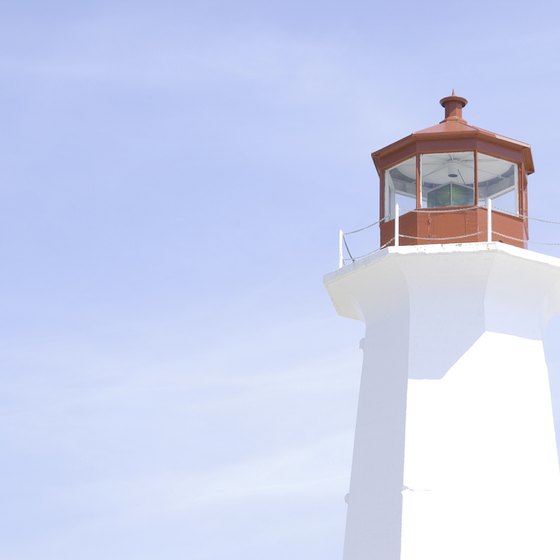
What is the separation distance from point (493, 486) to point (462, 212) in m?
2.84

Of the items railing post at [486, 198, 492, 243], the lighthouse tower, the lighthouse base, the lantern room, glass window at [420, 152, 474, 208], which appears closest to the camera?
the lighthouse base

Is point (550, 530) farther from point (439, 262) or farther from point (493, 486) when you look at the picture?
point (439, 262)

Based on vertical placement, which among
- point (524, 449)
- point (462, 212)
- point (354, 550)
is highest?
point (462, 212)

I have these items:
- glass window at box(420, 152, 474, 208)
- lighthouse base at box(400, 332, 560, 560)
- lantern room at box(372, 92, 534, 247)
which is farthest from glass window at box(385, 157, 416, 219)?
lighthouse base at box(400, 332, 560, 560)

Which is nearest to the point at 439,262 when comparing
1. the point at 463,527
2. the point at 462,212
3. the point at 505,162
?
the point at 462,212

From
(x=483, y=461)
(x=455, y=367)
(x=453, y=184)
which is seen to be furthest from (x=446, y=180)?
(x=483, y=461)

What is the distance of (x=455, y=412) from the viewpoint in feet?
42.8

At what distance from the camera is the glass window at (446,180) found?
14.1 meters

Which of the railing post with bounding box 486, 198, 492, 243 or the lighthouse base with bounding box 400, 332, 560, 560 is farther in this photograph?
the railing post with bounding box 486, 198, 492, 243

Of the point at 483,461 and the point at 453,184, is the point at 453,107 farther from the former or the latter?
the point at 483,461

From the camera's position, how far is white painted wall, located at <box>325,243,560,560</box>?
499 inches

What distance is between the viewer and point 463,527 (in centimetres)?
1259

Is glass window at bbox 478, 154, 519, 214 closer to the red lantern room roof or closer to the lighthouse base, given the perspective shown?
the red lantern room roof

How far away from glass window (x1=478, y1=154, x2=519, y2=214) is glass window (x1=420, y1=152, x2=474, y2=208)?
15cm
